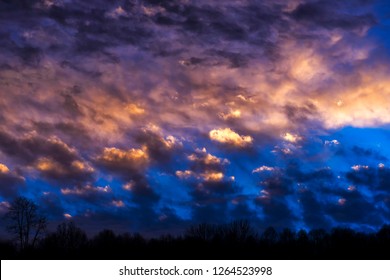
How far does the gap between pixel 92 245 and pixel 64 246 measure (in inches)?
280

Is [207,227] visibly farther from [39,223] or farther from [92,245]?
[39,223]

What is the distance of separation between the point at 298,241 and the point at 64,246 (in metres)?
62.3

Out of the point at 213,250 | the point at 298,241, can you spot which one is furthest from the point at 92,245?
the point at 298,241

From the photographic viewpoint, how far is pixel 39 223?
83.9 metres

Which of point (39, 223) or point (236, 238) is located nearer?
point (39, 223)

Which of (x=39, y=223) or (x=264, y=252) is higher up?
(x=39, y=223)

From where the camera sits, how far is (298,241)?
125m
